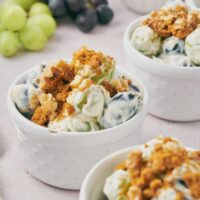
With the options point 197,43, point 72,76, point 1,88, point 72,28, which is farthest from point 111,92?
point 72,28

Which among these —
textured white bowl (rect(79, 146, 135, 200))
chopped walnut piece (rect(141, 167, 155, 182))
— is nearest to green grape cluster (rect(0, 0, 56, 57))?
textured white bowl (rect(79, 146, 135, 200))

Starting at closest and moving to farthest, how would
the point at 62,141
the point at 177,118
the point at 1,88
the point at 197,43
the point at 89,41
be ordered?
the point at 62,141 < the point at 197,43 < the point at 177,118 < the point at 1,88 < the point at 89,41

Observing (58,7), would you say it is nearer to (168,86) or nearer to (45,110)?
(168,86)

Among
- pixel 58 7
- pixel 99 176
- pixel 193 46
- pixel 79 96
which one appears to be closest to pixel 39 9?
pixel 58 7

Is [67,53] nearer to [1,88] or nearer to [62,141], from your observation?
[1,88]

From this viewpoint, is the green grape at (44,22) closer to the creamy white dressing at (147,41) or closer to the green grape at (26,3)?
the green grape at (26,3)

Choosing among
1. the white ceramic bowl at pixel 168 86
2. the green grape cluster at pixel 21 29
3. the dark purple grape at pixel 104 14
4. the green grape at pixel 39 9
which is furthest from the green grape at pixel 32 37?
the white ceramic bowl at pixel 168 86
